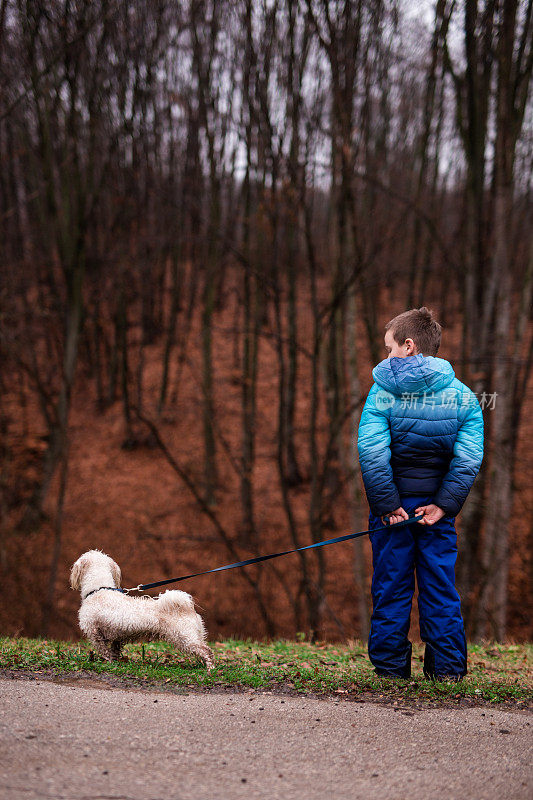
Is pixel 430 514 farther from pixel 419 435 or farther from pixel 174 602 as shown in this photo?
pixel 174 602

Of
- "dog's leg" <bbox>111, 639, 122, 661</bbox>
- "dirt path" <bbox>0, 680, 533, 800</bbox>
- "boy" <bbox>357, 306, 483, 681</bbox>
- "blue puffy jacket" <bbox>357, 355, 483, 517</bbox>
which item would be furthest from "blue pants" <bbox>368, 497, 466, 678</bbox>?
"dog's leg" <bbox>111, 639, 122, 661</bbox>

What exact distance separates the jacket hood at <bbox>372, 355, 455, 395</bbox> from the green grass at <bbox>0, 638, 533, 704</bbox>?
1916 millimetres

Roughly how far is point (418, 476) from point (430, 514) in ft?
0.84

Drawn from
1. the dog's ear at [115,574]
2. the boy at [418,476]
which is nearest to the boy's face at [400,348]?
the boy at [418,476]

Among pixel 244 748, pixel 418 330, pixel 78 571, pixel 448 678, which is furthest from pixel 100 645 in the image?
pixel 418 330

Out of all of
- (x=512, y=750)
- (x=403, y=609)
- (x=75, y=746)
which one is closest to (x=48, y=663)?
(x=75, y=746)

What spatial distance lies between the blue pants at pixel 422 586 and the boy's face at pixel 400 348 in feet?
3.06

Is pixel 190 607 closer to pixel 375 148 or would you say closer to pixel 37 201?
pixel 37 201

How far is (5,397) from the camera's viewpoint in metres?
20.9

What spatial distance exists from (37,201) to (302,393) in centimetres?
882

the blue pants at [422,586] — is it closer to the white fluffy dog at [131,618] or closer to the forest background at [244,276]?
the white fluffy dog at [131,618]

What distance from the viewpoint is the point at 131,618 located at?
479cm

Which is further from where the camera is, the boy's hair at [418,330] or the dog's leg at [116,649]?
the dog's leg at [116,649]

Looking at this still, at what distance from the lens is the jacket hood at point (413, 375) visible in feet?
15.0
